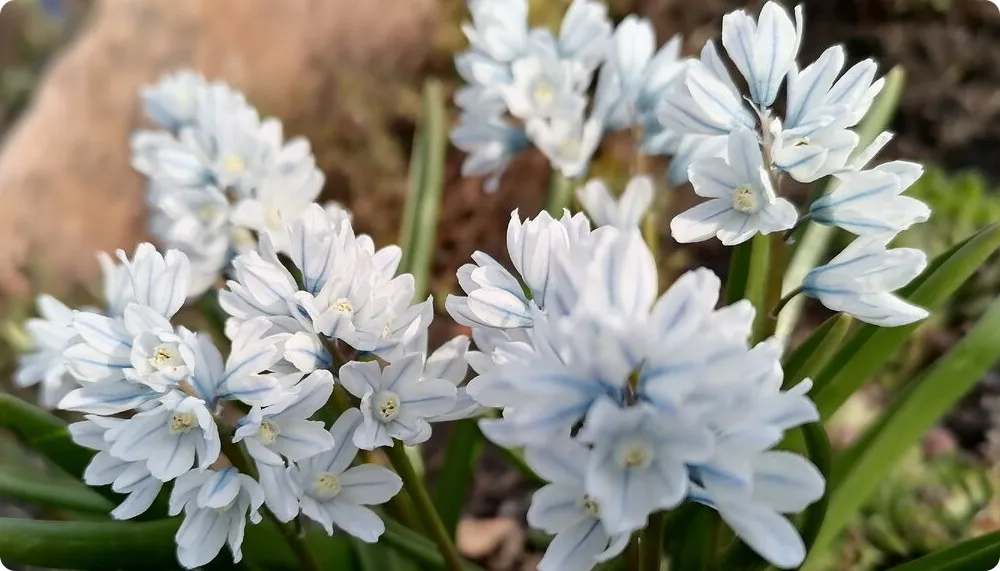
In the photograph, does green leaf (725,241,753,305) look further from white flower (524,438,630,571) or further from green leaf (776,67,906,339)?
white flower (524,438,630,571)

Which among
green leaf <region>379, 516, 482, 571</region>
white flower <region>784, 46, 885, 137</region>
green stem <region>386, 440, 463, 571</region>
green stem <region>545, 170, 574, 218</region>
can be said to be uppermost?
white flower <region>784, 46, 885, 137</region>

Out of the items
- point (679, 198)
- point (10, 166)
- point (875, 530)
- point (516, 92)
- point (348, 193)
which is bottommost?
point (875, 530)

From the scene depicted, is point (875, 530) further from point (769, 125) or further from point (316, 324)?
point (316, 324)

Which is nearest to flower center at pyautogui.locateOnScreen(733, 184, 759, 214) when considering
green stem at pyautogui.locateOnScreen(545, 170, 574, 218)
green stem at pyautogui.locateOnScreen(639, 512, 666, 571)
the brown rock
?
green stem at pyautogui.locateOnScreen(639, 512, 666, 571)

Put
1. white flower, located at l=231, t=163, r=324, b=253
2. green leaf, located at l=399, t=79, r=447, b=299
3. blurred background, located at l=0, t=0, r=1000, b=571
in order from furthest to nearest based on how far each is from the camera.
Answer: blurred background, located at l=0, t=0, r=1000, b=571 < green leaf, located at l=399, t=79, r=447, b=299 < white flower, located at l=231, t=163, r=324, b=253

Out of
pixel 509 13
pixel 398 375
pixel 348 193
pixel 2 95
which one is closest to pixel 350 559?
pixel 398 375

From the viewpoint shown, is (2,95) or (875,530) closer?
(875,530)
